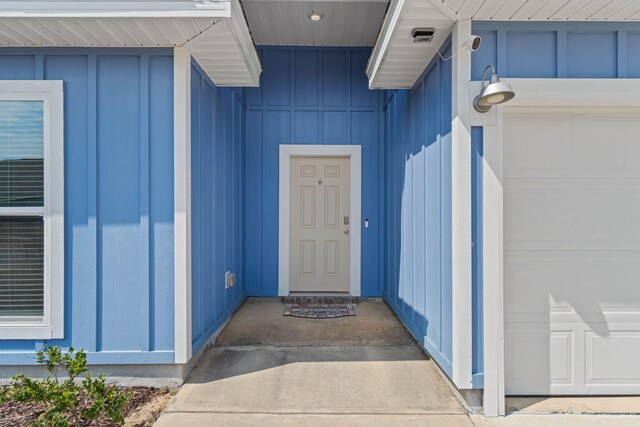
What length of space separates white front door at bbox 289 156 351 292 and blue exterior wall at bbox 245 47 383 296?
0.25m

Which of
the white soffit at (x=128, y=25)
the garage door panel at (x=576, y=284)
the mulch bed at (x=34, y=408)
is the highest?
the white soffit at (x=128, y=25)

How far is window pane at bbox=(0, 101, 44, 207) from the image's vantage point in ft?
8.62

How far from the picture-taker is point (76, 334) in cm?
263

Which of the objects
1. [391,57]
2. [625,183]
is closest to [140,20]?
[391,57]

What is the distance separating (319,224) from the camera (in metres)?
4.93

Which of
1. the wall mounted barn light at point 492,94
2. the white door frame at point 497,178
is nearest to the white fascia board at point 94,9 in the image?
the wall mounted barn light at point 492,94

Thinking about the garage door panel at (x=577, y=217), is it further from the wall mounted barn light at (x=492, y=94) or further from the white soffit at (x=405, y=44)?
the white soffit at (x=405, y=44)

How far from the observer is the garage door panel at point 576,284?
245 centimetres

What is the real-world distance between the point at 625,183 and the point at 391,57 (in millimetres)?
1861

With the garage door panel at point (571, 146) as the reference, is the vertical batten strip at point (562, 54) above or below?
above

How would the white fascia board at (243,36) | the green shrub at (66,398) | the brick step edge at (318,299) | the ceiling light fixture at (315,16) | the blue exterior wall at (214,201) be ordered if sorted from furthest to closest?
the brick step edge at (318,299) → the ceiling light fixture at (315,16) → the blue exterior wall at (214,201) → the white fascia board at (243,36) → the green shrub at (66,398)

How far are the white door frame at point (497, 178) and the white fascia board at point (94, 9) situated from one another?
1953mm

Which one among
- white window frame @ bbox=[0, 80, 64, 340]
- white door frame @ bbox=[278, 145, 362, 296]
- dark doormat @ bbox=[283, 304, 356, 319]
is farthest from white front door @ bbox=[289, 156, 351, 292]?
white window frame @ bbox=[0, 80, 64, 340]

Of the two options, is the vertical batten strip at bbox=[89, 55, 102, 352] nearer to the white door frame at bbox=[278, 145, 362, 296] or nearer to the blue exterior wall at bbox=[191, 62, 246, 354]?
the blue exterior wall at bbox=[191, 62, 246, 354]
